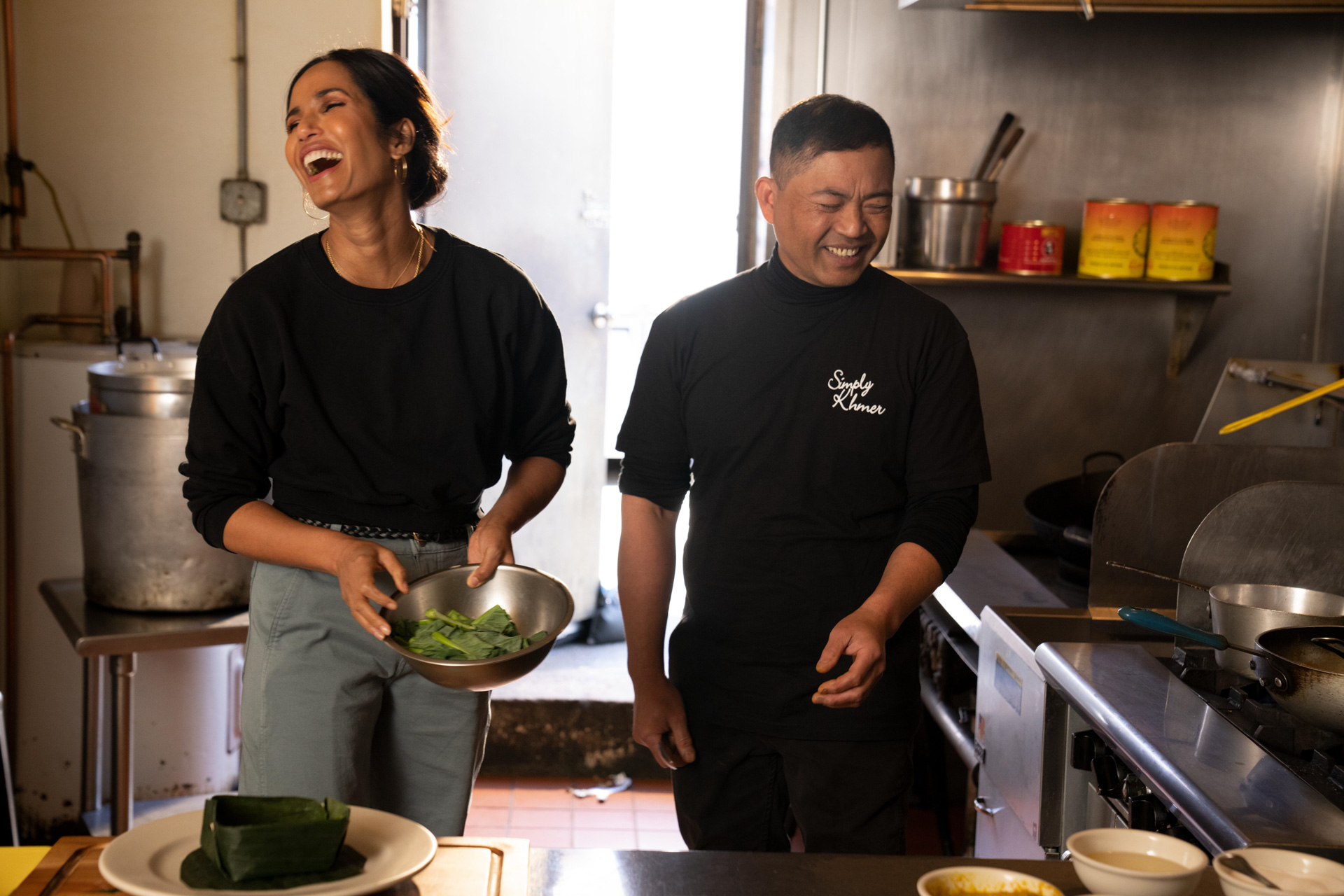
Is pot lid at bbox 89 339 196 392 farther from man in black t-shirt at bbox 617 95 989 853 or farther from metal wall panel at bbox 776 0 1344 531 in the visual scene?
metal wall panel at bbox 776 0 1344 531

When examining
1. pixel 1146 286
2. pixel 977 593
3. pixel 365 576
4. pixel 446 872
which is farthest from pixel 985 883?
pixel 1146 286

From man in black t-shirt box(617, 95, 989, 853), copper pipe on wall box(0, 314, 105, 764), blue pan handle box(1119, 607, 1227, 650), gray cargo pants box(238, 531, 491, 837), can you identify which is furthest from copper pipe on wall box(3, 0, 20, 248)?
blue pan handle box(1119, 607, 1227, 650)

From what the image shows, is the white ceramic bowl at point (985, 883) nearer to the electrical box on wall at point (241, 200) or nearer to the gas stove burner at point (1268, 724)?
the gas stove burner at point (1268, 724)

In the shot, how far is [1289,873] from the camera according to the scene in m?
0.97

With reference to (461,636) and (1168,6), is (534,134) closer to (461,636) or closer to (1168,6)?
(1168,6)

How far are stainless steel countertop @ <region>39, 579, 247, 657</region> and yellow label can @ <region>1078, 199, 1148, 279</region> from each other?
80.8 inches

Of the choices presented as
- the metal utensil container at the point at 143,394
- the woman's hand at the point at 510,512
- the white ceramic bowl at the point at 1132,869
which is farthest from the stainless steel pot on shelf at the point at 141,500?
the white ceramic bowl at the point at 1132,869

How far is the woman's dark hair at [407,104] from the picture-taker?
61.4 inches

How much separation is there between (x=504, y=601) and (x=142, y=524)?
1.25 m

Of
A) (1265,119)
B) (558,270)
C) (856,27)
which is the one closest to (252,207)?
(558,270)

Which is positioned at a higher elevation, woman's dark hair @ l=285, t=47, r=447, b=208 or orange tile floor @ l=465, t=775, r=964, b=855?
woman's dark hair @ l=285, t=47, r=447, b=208

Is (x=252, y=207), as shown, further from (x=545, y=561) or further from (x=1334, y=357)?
(x=1334, y=357)

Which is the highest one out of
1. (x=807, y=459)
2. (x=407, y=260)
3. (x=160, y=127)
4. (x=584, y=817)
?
(x=160, y=127)

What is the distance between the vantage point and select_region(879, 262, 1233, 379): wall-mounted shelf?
281 centimetres
